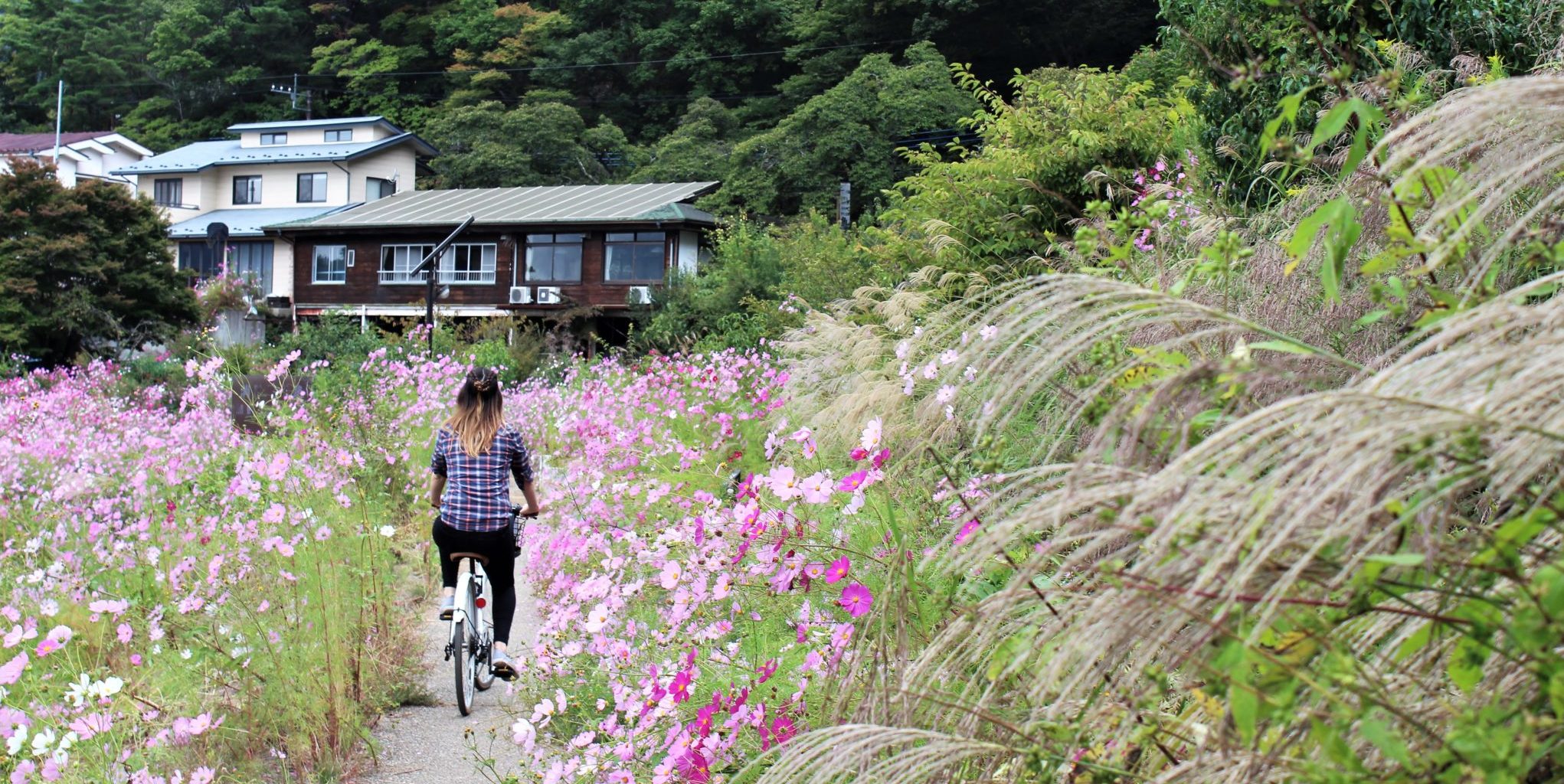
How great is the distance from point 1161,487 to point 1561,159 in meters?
0.95

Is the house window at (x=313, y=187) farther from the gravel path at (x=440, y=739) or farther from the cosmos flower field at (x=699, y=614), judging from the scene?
the gravel path at (x=440, y=739)

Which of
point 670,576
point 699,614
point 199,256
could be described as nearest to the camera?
point 670,576

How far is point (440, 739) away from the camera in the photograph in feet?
15.9

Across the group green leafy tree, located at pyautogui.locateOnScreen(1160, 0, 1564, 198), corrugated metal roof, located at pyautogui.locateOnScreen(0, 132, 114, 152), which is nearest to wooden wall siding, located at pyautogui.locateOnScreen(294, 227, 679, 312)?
corrugated metal roof, located at pyautogui.locateOnScreen(0, 132, 114, 152)

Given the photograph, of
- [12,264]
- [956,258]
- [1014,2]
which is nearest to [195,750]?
[956,258]

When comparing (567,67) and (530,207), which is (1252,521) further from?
(567,67)

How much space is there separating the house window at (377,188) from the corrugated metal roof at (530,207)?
327 cm

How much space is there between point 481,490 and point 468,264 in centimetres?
3152

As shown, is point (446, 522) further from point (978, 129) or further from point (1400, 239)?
point (978, 129)

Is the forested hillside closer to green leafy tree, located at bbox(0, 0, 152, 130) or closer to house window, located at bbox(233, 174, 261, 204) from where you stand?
green leafy tree, located at bbox(0, 0, 152, 130)

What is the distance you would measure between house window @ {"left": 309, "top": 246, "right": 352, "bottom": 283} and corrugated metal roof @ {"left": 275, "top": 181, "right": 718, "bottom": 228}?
927mm

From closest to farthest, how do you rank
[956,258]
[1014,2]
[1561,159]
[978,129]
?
[1561,159]
[956,258]
[978,129]
[1014,2]

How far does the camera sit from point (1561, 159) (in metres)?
1.70

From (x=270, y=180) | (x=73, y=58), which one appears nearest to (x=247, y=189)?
(x=270, y=180)
